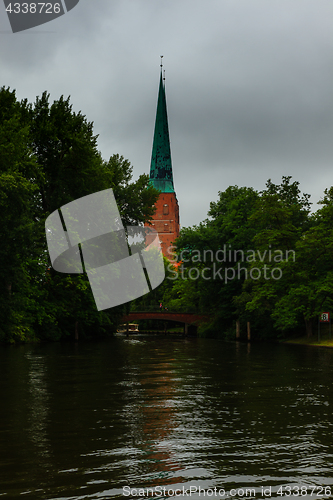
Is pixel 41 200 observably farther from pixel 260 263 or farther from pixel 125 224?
pixel 260 263

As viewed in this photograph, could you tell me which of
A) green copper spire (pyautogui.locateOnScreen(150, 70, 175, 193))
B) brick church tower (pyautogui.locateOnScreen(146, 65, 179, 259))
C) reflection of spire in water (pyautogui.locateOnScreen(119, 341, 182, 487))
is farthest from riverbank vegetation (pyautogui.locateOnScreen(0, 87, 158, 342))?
brick church tower (pyautogui.locateOnScreen(146, 65, 179, 259))

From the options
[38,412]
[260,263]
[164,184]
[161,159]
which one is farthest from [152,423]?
[164,184]

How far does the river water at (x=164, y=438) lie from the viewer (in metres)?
6.93

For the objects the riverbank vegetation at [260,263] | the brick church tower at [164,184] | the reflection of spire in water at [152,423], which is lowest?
the reflection of spire in water at [152,423]

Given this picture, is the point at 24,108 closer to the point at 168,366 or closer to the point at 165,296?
the point at 168,366

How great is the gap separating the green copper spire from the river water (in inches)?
5471

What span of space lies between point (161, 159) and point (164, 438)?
151 meters

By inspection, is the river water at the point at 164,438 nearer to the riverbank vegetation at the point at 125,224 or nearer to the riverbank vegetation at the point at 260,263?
the riverbank vegetation at the point at 125,224

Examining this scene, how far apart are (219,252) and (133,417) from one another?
4864 cm

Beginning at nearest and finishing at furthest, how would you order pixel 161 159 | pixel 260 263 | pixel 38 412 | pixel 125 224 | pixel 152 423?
1. pixel 152 423
2. pixel 38 412
3. pixel 260 263
4. pixel 125 224
5. pixel 161 159

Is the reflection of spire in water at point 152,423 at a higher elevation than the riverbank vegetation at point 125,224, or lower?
lower

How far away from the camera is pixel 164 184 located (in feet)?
526

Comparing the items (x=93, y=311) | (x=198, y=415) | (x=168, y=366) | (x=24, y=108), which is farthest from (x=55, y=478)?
(x=93, y=311)

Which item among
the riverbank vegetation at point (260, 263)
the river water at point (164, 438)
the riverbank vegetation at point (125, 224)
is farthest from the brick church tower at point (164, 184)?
the river water at point (164, 438)
